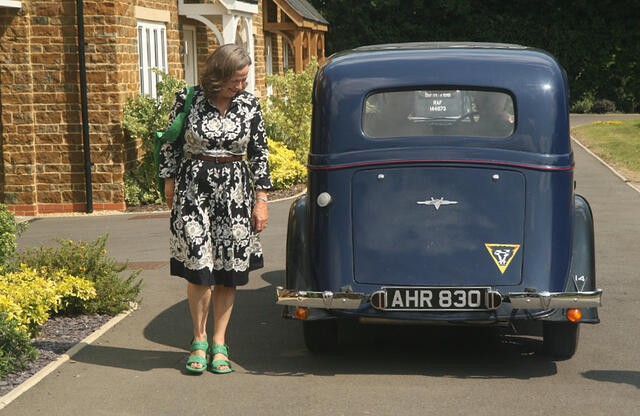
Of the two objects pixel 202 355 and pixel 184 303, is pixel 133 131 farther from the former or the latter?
pixel 202 355

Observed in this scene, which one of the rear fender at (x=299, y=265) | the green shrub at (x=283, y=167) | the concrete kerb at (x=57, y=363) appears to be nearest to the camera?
the concrete kerb at (x=57, y=363)

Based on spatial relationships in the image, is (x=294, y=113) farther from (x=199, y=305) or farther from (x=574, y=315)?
(x=574, y=315)

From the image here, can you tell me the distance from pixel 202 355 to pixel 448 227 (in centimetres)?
168

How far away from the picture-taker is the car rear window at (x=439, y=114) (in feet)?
19.5

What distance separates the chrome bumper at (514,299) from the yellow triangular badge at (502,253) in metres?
0.20

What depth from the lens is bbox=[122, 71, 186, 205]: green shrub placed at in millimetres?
14078

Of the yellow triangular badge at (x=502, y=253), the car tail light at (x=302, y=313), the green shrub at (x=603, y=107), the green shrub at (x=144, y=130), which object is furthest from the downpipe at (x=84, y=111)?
the green shrub at (x=603, y=107)

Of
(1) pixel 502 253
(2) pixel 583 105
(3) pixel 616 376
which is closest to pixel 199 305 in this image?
(1) pixel 502 253

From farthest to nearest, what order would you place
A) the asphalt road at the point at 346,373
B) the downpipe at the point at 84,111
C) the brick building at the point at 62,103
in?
the brick building at the point at 62,103
the downpipe at the point at 84,111
the asphalt road at the point at 346,373

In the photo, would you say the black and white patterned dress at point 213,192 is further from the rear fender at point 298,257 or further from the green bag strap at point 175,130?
the rear fender at point 298,257

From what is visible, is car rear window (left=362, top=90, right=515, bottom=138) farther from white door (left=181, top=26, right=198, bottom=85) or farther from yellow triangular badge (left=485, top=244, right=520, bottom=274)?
white door (left=181, top=26, right=198, bottom=85)

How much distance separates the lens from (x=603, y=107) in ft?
123

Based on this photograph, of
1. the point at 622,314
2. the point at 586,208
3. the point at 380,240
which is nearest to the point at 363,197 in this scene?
the point at 380,240

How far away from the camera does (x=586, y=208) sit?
21.0 feet
